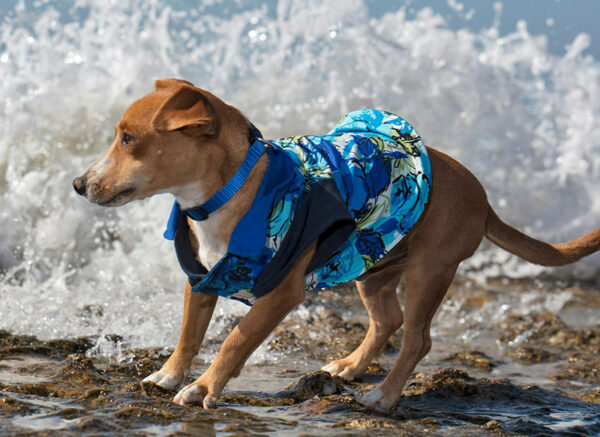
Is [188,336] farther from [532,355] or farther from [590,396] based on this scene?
[532,355]

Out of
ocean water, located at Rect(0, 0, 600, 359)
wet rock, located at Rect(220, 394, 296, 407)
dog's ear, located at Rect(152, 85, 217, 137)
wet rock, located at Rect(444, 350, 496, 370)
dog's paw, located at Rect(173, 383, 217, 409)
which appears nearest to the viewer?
dog's ear, located at Rect(152, 85, 217, 137)

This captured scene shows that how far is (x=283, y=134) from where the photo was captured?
8883 millimetres

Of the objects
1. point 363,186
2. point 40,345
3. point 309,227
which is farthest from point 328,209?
point 40,345

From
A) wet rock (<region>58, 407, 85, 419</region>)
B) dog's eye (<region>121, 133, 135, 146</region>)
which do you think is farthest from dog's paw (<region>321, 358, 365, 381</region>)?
dog's eye (<region>121, 133, 135, 146</region>)

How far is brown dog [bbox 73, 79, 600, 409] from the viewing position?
10.0 feet

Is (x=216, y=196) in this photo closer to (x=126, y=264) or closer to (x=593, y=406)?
(x=593, y=406)

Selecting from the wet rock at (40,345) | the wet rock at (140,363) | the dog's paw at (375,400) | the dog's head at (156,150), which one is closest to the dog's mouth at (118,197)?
the dog's head at (156,150)

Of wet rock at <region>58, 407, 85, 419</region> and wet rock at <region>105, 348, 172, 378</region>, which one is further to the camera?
wet rock at <region>105, 348, 172, 378</region>

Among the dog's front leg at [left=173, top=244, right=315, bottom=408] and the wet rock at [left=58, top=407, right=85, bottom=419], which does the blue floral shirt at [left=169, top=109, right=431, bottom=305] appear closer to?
the dog's front leg at [left=173, top=244, right=315, bottom=408]

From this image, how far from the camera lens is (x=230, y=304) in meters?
5.53

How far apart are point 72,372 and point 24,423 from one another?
84cm

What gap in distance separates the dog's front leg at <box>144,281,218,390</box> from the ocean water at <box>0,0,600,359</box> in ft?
5.94

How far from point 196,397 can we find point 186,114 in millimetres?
1131

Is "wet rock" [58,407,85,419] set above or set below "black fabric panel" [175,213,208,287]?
below
